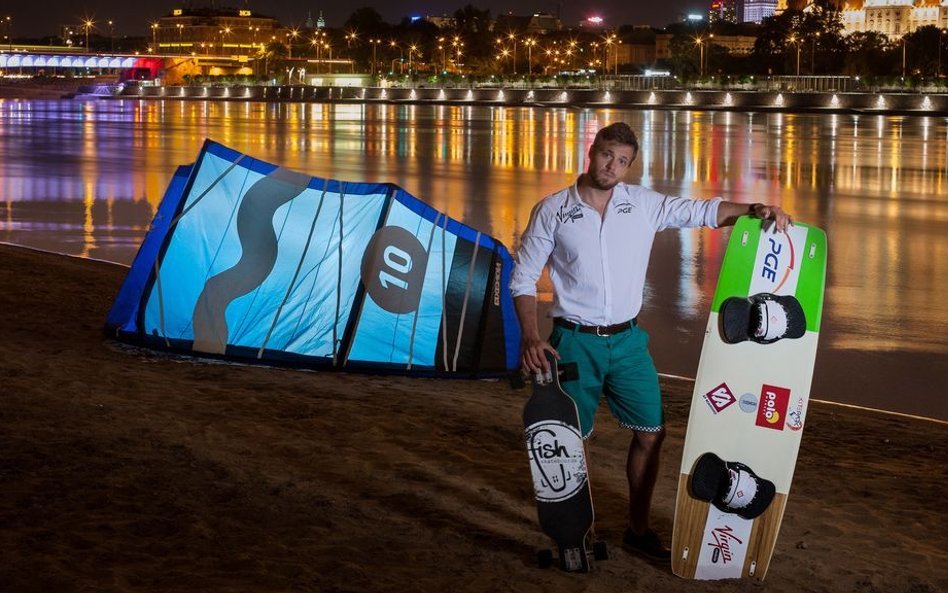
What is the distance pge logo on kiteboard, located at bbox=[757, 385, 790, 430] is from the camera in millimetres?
5125

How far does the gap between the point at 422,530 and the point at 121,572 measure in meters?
1.31

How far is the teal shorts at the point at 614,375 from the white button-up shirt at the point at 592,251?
0.08m

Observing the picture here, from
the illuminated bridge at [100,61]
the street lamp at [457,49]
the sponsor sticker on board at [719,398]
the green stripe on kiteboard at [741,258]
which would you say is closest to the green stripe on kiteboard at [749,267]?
the green stripe on kiteboard at [741,258]

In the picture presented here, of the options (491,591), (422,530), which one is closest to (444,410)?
(422,530)

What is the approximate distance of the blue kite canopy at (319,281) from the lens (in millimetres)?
8875

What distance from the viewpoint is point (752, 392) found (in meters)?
5.14

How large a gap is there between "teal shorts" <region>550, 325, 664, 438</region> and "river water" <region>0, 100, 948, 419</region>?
3.54 m

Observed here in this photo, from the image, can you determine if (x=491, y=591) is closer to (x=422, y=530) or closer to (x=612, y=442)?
(x=422, y=530)

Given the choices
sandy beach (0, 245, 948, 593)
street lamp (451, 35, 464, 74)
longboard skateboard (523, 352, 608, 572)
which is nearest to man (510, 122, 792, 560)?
longboard skateboard (523, 352, 608, 572)

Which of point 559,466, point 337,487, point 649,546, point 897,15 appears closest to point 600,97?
point 337,487

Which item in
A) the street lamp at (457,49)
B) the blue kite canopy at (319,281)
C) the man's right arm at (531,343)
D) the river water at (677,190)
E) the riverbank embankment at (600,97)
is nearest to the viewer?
the man's right arm at (531,343)

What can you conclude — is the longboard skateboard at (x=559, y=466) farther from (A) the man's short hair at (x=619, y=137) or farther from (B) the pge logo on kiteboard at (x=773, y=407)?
(A) the man's short hair at (x=619, y=137)

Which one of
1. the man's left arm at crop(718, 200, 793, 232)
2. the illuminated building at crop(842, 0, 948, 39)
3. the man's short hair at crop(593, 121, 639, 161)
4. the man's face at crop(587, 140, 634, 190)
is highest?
the illuminated building at crop(842, 0, 948, 39)

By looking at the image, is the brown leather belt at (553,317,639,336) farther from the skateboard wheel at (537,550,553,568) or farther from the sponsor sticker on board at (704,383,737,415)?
the skateboard wheel at (537,550,553,568)
